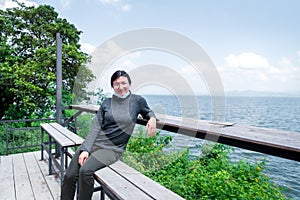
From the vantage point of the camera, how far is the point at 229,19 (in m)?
7.85

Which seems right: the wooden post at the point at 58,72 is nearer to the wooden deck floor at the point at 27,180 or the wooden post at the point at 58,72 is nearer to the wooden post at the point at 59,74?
the wooden post at the point at 59,74

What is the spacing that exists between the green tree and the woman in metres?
4.11

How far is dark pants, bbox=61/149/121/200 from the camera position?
1395mm

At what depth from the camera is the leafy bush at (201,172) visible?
7.52ft

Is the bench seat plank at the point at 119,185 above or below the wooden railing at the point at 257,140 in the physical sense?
below

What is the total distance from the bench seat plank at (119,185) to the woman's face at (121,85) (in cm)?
57

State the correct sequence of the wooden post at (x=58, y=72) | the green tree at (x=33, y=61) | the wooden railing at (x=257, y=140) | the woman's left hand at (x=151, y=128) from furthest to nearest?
1. the green tree at (x=33, y=61)
2. the wooden post at (x=58, y=72)
3. the woman's left hand at (x=151, y=128)
4. the wooden railing at (x=257, y=140)

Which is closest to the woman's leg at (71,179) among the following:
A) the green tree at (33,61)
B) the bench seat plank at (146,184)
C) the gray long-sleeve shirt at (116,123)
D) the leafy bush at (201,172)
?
the gray long-sleeve shirt at (116,123)

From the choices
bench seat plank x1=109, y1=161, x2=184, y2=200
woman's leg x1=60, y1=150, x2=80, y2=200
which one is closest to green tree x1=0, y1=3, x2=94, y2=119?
woman's leg x1=60, y1=150, x2=80, y2=200

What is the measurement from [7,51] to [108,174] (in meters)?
5.20

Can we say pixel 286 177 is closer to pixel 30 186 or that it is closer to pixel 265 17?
pixel 30 186

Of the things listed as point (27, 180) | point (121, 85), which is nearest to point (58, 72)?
point (27, 180)

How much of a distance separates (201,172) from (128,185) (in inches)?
71.3

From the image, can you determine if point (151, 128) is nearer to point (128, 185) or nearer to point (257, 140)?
point (128, 185)
